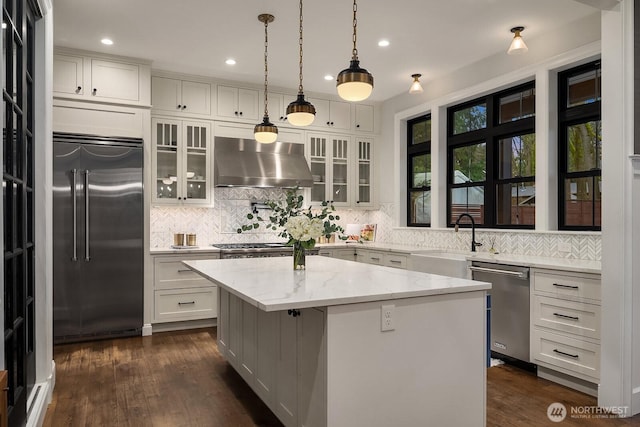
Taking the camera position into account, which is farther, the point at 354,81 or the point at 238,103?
the point at 238,103

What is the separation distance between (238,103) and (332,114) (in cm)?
134

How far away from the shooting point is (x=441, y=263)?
14.3 ft

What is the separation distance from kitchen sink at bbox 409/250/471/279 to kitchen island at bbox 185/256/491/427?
1500 mm

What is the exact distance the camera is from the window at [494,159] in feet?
15.0

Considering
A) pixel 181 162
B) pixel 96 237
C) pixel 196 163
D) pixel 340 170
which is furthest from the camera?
Answer: pixel 340 170

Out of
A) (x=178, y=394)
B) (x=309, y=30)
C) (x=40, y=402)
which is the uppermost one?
(x=309, y=30)

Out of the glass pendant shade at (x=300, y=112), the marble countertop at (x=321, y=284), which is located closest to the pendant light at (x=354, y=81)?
the glass pendant shade at (x=300, y=112)

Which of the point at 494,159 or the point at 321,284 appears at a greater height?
the point at 494,159

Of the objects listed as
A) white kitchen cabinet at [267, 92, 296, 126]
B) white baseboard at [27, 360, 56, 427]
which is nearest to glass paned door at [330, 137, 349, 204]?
white kitchen cabinet at [267, 92, 296, 126]

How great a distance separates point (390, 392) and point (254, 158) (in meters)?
3.85

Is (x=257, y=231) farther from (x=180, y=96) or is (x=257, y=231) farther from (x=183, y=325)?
(x=180, y=96)

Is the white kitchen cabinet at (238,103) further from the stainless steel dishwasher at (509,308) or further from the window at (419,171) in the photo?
the stainless steel dishwasher at (509,308)

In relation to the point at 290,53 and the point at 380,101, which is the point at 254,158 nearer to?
the point at 290,53

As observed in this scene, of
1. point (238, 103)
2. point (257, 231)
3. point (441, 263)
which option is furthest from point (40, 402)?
point (238, 103)
